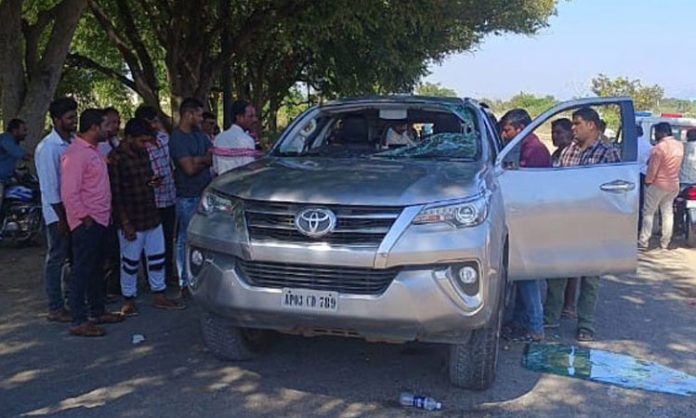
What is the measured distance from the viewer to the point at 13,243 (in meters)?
9.71

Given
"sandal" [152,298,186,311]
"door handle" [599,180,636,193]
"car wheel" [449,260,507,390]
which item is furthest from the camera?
"sandal" [152,298,186,311]

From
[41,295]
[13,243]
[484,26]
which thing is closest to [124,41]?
[13,243]

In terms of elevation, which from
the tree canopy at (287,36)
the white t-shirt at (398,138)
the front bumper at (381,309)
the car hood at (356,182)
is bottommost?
the front bumper at (381,309)

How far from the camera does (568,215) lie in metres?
5.51

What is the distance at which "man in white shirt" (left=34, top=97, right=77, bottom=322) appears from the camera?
19.1 ft

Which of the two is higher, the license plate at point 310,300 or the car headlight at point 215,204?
the car headlight at point 215,204

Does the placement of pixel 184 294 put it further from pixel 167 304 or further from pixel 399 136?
pixel 399 136

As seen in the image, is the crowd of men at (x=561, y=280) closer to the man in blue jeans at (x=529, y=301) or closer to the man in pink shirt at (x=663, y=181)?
the man in blue jeans at (x=529, y=301)

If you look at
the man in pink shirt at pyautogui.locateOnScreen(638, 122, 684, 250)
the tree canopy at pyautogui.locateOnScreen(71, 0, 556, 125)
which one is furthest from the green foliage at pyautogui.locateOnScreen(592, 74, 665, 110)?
the man in pink shirt at pyautogui.locateOnScreen(638, 122, 684, 250)

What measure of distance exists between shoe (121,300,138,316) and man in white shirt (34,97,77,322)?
0.45 metres

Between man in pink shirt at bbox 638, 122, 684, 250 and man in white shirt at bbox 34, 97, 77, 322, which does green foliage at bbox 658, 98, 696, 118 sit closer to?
man in pink shirt at bbox 638, 122, 684, 250

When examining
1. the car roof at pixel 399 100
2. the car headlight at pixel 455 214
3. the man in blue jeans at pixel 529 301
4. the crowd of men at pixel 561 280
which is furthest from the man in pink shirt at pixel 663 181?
the car headlight at pixel 455 214

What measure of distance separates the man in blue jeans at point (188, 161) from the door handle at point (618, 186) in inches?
136

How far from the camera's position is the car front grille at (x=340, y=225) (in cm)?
436
